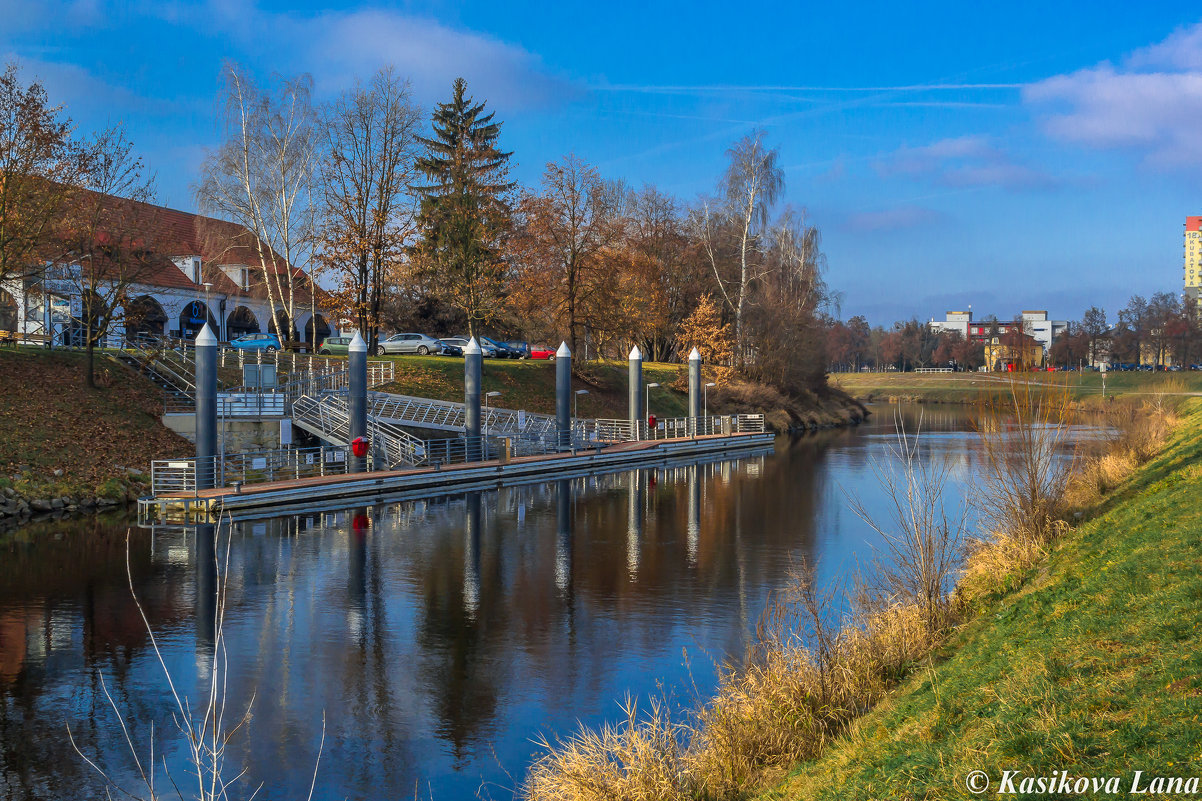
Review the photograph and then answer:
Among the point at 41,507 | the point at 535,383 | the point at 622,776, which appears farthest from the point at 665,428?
the point at 622,776

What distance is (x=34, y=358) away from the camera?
31750 mm

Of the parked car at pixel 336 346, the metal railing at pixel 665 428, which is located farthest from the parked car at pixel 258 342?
the metal railing at pixel 665 428

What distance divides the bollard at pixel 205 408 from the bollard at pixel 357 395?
477cm

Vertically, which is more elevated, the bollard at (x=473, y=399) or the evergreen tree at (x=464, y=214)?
the evergreen tree at (x=464, y=214)

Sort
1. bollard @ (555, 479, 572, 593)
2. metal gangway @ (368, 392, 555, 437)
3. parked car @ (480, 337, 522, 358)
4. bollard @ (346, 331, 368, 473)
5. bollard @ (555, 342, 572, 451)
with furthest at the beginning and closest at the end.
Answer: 1. parked car @ (480, 337, 522, 358)
2. bollard @ (555, 342, 572, 451)
3. metal gangway @ (368, 392, 555, 437)
4. bollard @ (346, 331, 368, 473)
5. bollard @ (555, 479, 572, 593)

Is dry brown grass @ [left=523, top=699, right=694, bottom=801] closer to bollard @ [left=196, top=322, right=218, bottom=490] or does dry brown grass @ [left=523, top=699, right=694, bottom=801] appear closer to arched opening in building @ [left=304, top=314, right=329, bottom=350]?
bollard @ [left=196, top=322, right=218, bottom=490]

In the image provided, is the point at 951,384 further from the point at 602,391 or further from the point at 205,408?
the point at 205,408

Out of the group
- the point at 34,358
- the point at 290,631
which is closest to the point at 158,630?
the point at 290,631

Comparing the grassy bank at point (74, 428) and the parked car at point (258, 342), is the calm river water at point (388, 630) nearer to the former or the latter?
the grassy bank at point (74, 428)

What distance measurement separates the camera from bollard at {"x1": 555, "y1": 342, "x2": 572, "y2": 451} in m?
37.8

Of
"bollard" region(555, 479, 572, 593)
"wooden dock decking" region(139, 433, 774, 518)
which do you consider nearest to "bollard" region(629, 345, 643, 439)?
"wooden dock decking" region(139, 433, 774, 518)

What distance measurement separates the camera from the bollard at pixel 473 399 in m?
33.5

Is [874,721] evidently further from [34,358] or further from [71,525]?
[34,358]

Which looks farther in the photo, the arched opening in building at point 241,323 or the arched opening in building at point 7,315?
the arched opening in building at point 241,323
